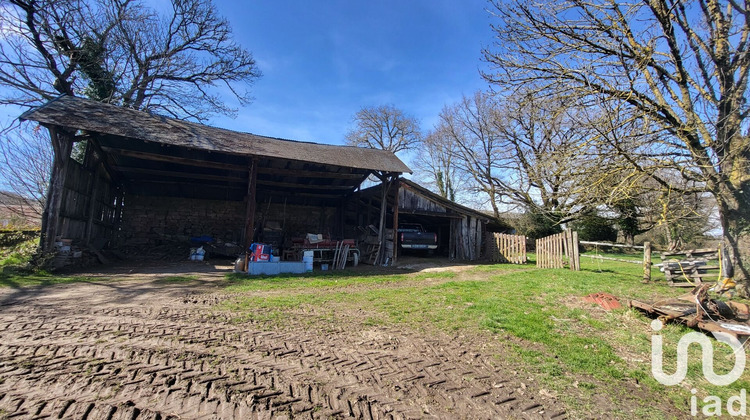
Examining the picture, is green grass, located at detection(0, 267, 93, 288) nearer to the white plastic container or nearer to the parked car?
the white plastic container

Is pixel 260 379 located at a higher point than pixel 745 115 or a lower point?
lower

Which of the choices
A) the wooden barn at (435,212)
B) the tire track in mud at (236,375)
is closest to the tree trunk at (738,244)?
the tire track in mud at (236,375)

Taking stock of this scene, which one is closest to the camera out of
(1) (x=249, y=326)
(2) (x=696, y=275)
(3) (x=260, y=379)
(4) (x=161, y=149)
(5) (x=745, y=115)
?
(3) (x=260, y=379)

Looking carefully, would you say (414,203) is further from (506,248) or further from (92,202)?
(92,202)

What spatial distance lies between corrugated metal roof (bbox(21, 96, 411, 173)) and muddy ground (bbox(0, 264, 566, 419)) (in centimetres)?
638

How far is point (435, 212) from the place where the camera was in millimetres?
16156

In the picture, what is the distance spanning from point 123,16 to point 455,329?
854 inches

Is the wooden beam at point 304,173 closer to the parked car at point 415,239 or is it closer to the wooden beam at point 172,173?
the wooden beam at point 172,173

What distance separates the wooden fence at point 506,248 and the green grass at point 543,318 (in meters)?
5.07

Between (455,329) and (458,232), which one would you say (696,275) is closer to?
(455,329)

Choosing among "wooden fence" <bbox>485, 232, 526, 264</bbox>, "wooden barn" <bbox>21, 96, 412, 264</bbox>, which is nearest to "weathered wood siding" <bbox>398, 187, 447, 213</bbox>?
"wooden barn" <bbox>21, 96, 412, 264</bbox>

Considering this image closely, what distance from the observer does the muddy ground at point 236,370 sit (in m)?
2.63

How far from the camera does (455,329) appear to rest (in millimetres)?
4848

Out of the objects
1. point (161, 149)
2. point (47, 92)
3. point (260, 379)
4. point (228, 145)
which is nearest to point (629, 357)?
point (260, 379)
